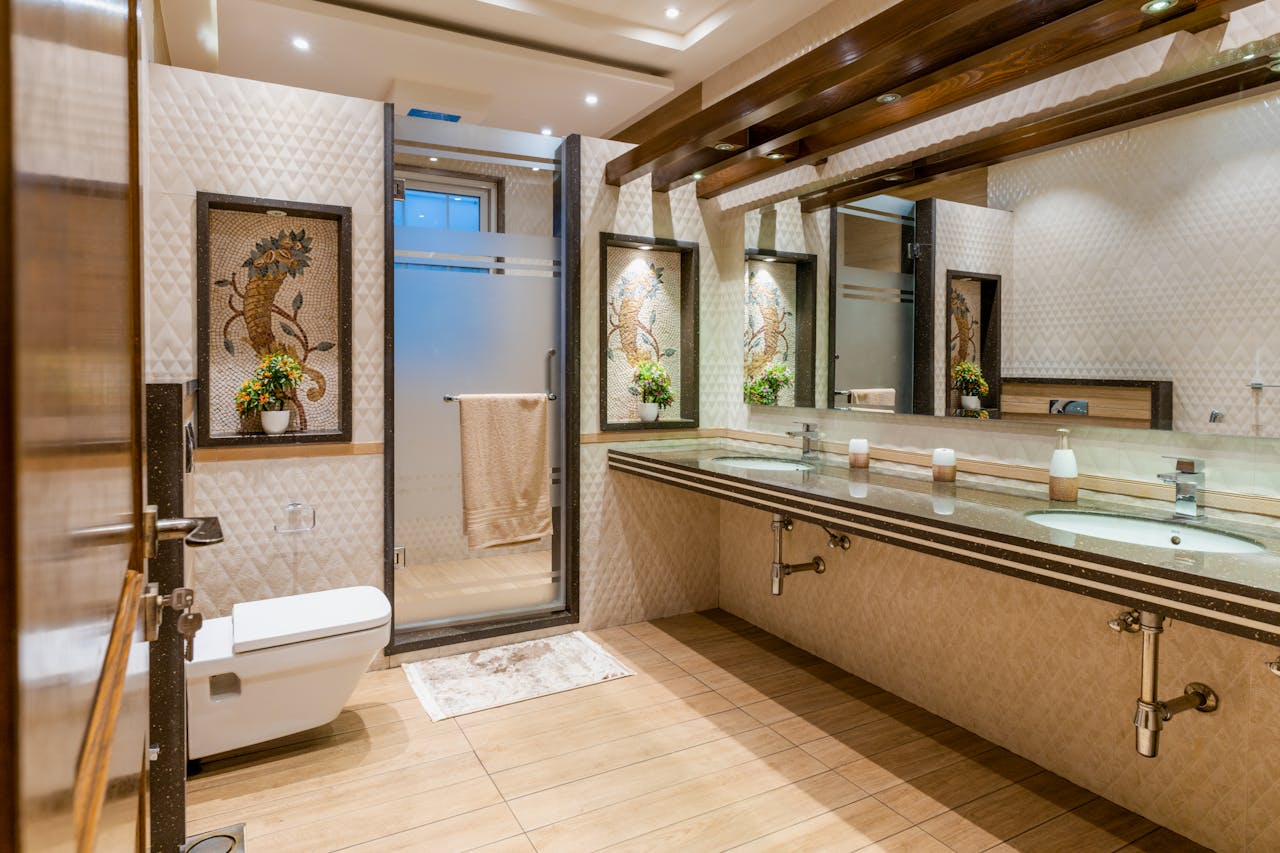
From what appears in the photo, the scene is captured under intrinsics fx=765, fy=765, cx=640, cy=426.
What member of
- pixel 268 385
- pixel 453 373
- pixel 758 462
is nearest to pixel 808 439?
pixel 758 462

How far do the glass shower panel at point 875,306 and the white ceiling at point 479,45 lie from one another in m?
0.98

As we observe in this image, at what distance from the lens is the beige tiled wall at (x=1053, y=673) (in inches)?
72.9

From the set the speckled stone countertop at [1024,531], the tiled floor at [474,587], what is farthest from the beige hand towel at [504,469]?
the speckled stone countertop at [1024,531]

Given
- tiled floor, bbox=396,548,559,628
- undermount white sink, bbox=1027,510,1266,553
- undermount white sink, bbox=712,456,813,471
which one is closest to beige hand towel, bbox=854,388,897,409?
undermount white sink, bbox=712,456,813,471

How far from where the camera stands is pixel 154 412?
5.05 ft

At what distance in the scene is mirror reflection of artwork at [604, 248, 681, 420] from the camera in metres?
3.51

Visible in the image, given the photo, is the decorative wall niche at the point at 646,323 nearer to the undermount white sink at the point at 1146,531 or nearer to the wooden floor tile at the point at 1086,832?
the undermount white sink at the point at 1146,531

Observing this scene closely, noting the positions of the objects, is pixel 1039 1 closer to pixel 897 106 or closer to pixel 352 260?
pixel 897 106

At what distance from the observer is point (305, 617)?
2.38m

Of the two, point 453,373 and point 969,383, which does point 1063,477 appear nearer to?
point 969,383

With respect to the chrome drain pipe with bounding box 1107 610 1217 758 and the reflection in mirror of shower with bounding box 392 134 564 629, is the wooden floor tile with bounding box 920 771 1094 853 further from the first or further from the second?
the reflection in mirror of shower with bounding box 392 134 564 629

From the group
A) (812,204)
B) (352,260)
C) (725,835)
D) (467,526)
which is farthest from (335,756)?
(812,204)

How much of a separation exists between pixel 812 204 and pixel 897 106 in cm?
71

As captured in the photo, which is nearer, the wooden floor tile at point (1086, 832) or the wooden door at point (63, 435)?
the wooden door at point (63, 435)
